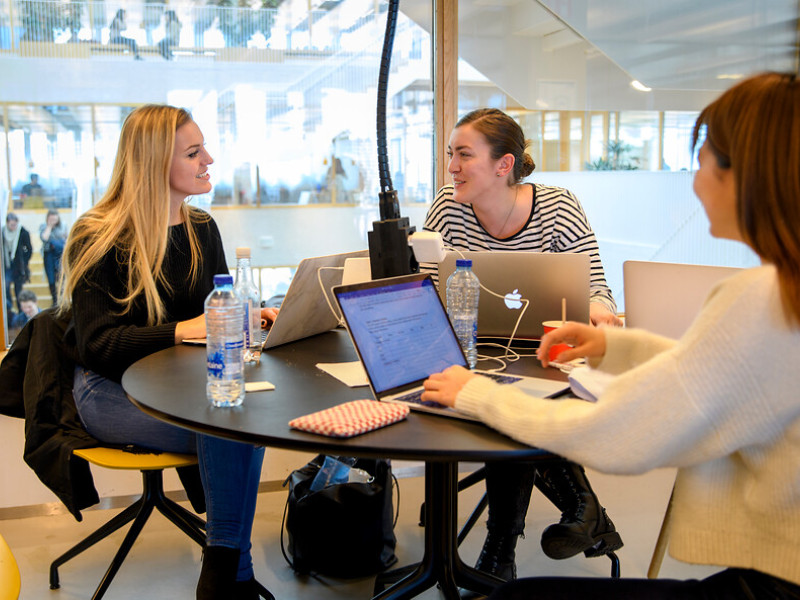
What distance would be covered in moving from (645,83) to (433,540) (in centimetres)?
335

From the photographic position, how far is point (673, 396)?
94cm

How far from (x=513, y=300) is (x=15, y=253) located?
9.59 ft

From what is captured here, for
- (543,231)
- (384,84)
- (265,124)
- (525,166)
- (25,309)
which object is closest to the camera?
(384,84)

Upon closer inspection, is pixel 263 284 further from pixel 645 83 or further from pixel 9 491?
pixel 645 83

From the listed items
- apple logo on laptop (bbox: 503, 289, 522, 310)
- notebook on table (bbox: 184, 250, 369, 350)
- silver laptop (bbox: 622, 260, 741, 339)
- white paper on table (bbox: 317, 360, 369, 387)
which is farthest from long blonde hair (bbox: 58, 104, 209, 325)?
silver laptop (bbox: 622, 260, 741, 339)

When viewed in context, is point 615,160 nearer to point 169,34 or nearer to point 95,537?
point 169,34

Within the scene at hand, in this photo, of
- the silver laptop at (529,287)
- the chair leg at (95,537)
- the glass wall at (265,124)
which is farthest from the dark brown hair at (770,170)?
the glass wall at (265,124)

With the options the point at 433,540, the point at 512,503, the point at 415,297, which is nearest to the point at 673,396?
the point at 415,297

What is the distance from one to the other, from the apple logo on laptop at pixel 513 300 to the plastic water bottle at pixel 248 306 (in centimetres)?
61

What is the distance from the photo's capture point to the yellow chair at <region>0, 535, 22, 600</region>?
117 cm

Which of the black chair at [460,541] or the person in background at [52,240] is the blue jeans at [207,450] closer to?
the black chair at [460,541]

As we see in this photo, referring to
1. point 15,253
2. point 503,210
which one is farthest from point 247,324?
point 15,253

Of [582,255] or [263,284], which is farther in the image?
[263,284]

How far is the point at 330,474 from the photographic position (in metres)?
2.22
